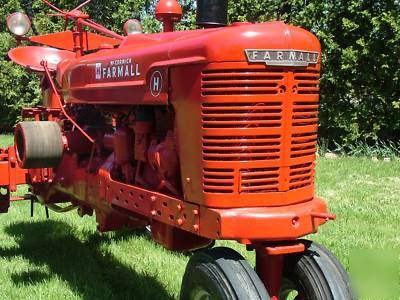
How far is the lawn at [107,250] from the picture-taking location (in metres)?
4.32

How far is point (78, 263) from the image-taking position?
195 inches

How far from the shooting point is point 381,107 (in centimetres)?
1098

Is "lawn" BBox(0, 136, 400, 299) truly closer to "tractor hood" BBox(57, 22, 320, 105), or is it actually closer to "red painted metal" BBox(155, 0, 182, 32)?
"tractor hood" BBox(57, 22, 320, 105)

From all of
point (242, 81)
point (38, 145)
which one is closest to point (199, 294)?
point (242, 81)

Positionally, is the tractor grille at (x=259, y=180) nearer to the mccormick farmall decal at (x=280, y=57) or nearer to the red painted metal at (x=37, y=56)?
the mccormick farmall decal at (x=280, y=57)

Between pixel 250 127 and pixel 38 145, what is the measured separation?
191 cm

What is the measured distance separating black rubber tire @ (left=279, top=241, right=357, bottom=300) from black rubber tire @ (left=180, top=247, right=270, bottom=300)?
0.36 m

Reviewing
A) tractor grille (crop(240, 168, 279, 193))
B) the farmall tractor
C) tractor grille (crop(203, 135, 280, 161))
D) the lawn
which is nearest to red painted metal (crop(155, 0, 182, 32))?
the farmall tractor

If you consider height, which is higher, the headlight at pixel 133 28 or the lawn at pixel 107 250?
the headlight at pixel 133 28

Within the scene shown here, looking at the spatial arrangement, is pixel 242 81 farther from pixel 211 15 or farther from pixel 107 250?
pixel 107 250

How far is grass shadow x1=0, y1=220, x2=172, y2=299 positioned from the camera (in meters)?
4.28

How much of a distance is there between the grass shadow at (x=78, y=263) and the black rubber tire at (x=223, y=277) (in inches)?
52.4

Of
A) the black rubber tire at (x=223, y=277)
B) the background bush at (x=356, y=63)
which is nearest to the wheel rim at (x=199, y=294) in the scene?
the black rubber tire at (x=223, y=277)

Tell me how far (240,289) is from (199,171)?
594 mm
